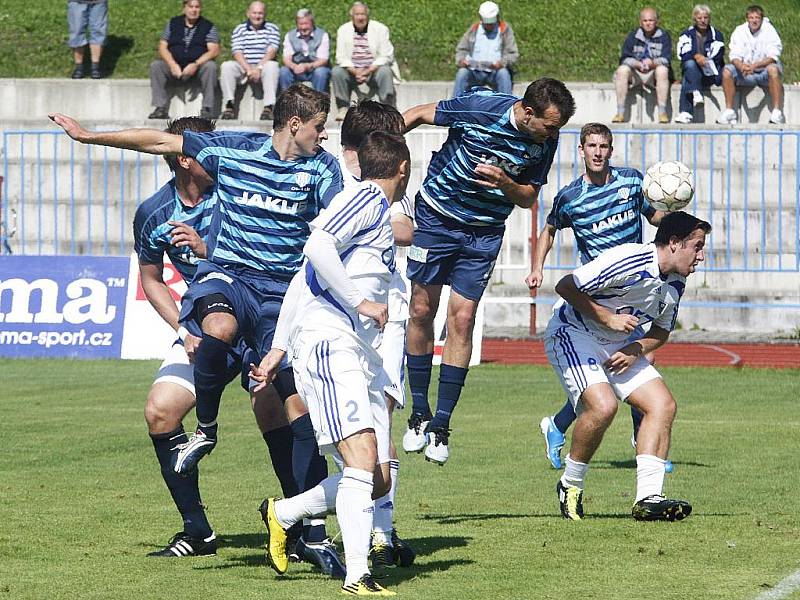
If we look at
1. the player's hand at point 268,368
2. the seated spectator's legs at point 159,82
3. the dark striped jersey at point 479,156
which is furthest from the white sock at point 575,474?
the seated spectator's legs at point 159,82

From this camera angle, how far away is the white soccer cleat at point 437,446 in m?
9.19

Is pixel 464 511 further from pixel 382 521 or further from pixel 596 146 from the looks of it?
pixel 596 146

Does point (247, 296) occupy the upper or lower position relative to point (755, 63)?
lower

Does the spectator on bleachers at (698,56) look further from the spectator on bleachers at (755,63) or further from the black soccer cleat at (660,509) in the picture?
the black soccer cleat at (660,509)

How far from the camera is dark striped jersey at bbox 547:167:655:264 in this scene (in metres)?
10.4

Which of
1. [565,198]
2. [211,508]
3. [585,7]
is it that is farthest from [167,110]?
[211,508]

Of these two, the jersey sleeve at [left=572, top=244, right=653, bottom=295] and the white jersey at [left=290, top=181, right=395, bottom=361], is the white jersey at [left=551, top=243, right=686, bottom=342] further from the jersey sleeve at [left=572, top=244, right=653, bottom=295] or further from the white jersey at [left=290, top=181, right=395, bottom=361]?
the white jersey at [left=290, top=181, right=395, bottom=361]

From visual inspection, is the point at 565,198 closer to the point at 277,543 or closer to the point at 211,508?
the point at 211,508

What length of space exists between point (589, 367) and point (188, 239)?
8.19 ft

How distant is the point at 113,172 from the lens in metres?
20.9

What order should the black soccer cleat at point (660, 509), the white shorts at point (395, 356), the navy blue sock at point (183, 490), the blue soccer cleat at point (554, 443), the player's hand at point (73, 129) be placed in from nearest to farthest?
the player's hand at point (73, 129), the white shorts at point (395, 356), the navy blue sock at point (183, 490), the black soccer cleat at point (660, 509), the blue soccer cleat at point (554, 443)

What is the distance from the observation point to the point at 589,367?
27.9 ft

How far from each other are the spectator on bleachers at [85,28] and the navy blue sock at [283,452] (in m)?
16.5

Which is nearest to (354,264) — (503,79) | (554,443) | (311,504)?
(311,504)
